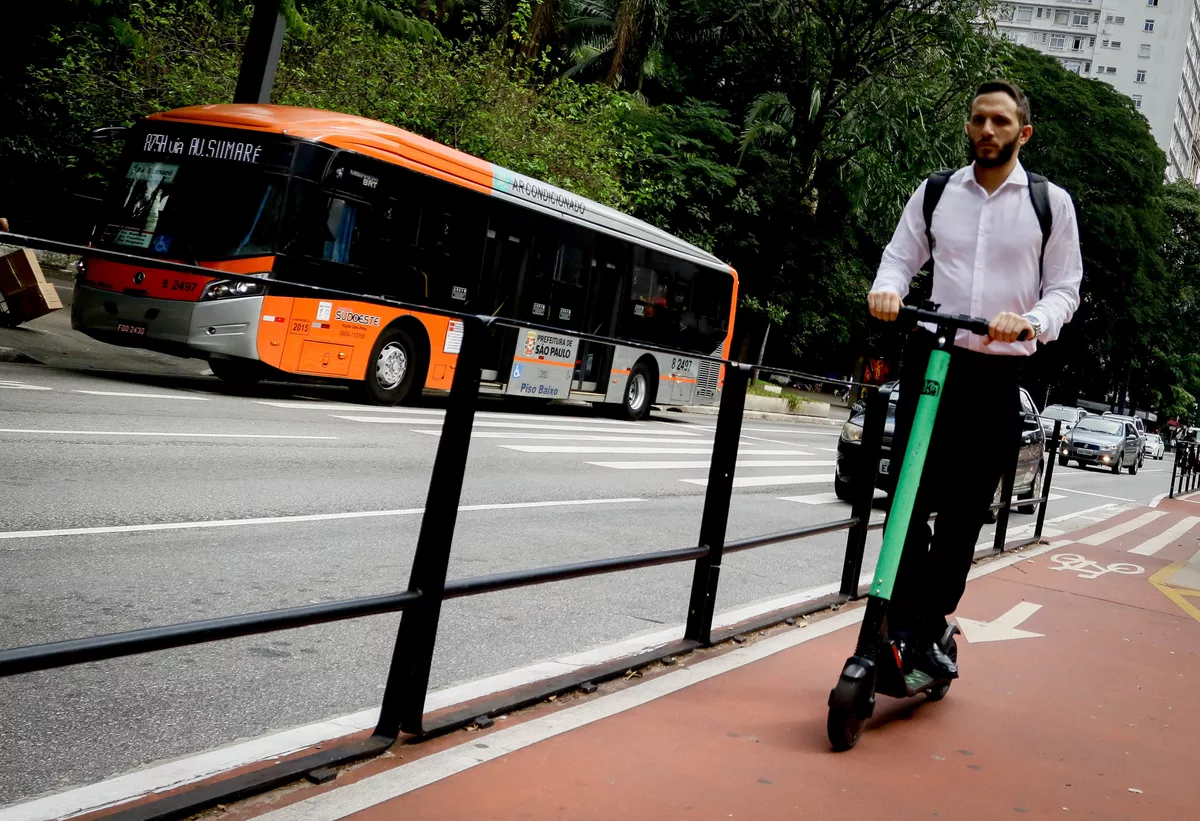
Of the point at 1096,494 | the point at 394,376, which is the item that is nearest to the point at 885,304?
the point at 394,376

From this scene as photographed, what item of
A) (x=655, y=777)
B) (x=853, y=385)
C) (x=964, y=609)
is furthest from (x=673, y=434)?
(x=964, y=609)

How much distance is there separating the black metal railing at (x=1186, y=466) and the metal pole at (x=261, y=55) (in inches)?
756

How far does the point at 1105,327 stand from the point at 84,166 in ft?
152

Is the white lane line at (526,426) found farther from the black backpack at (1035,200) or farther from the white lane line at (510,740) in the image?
the black backpack at (1035,200)

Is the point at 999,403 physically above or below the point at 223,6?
below

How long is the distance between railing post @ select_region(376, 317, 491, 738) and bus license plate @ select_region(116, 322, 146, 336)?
90cm

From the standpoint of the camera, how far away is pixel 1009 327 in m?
3.48

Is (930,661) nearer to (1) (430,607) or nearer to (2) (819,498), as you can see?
(2) (819,498)

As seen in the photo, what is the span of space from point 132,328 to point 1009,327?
265cm

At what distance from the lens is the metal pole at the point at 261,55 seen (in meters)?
13.7

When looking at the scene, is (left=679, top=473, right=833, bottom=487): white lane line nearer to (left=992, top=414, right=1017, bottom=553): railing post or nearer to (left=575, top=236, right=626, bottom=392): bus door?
(left=992, top=414, right=1017, bottom=553): railing post

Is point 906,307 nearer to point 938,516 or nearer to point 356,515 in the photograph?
point 938,516

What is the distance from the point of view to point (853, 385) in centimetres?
579

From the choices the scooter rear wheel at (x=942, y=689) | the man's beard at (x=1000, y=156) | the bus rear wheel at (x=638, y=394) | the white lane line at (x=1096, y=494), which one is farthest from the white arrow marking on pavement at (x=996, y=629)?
the white lane line at (x=1096, y=494)
